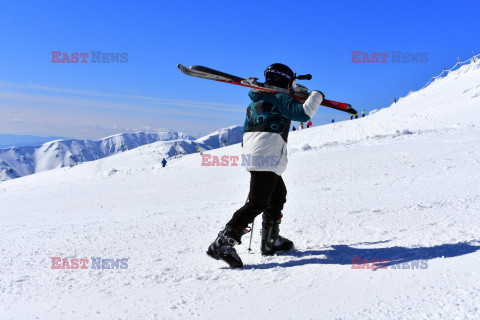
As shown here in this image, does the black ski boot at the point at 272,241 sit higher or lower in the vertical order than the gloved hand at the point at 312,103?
lower

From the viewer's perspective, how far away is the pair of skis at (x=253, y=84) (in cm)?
316

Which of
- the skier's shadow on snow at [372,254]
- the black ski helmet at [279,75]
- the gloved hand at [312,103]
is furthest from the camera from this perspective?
the black ski helmet at [279,75]

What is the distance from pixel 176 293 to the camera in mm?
2357

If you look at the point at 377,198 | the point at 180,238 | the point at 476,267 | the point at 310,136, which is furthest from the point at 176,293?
the point at 310,136

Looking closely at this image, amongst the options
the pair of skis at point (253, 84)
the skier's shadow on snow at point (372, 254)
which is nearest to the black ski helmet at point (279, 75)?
the pair of skis at point (253, 84)

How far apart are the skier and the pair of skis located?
0.25 ft

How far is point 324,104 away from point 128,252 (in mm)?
2698

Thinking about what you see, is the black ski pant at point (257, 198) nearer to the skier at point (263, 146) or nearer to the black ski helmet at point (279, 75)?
the skier at point (263, 146)

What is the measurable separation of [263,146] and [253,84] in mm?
661

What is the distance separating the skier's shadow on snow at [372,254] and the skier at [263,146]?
323mm

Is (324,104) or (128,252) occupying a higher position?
(324,104)

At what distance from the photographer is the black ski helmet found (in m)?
3.30

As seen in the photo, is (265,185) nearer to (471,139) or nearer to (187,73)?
(187,73)

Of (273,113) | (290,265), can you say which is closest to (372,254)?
(290,265)
